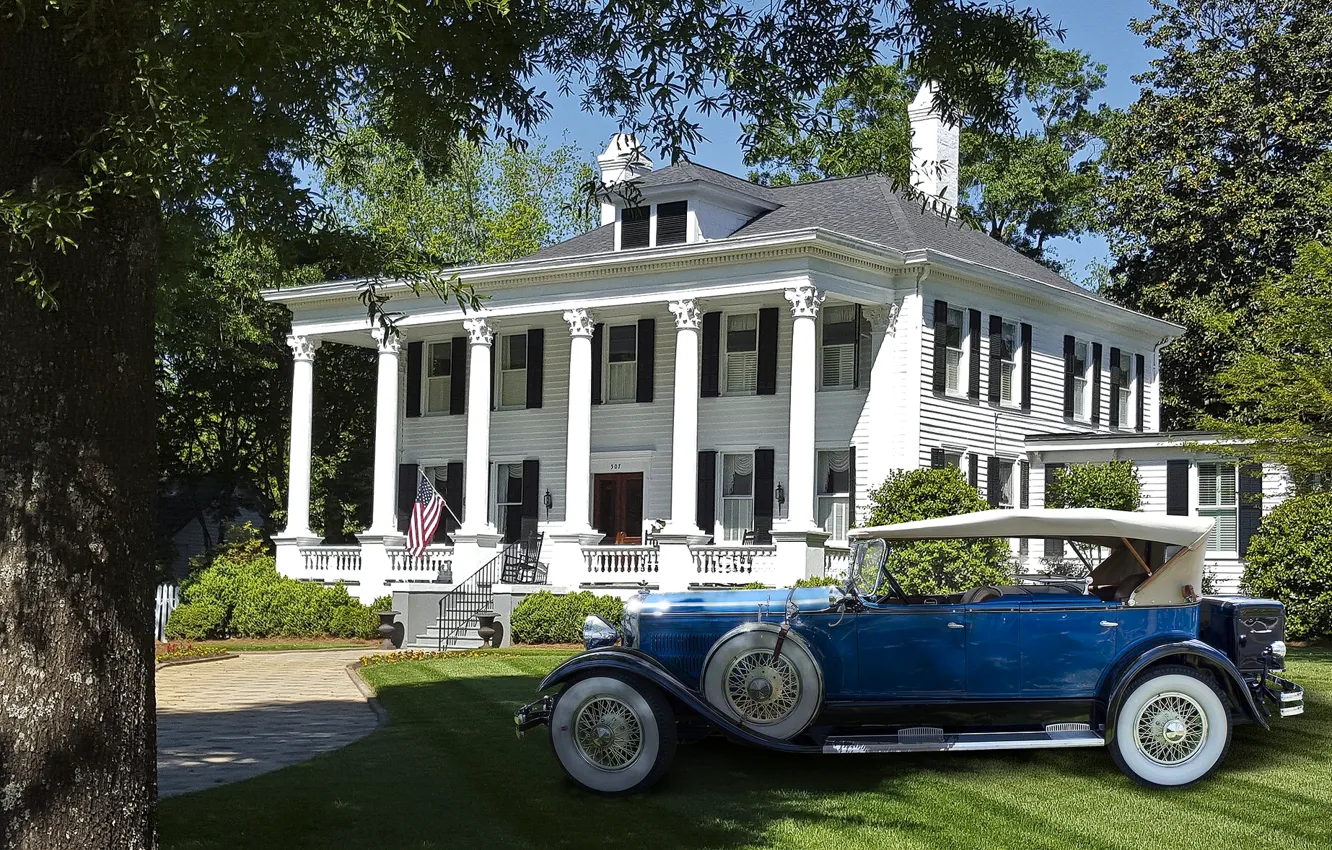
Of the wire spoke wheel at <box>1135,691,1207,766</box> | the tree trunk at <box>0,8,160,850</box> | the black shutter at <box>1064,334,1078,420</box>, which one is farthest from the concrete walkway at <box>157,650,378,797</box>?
the black shutter at <box>1064,334,1078,420</box>

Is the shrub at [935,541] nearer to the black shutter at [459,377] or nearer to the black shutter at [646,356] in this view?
the black shutter at [646,356]

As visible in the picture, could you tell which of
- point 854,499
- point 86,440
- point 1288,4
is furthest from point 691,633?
point 1288,4

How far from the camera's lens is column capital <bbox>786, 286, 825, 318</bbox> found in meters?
26.2

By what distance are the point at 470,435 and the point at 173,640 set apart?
7007mm

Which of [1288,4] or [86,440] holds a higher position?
[1288,4]

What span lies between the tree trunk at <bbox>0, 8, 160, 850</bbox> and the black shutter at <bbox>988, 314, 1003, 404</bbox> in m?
24.4

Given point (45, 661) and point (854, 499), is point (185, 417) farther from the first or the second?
point (45, 661)

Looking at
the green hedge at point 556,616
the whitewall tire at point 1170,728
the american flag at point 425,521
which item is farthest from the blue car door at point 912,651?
the american flag at point 425,521

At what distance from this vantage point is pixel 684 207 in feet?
96.3

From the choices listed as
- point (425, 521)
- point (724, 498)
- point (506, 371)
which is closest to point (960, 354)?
point (724, 498)

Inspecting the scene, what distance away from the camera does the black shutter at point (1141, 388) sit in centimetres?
3434

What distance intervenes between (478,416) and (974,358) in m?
9.76

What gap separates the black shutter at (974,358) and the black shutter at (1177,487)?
3896mm

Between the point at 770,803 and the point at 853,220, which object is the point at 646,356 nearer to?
the point at 853,220
